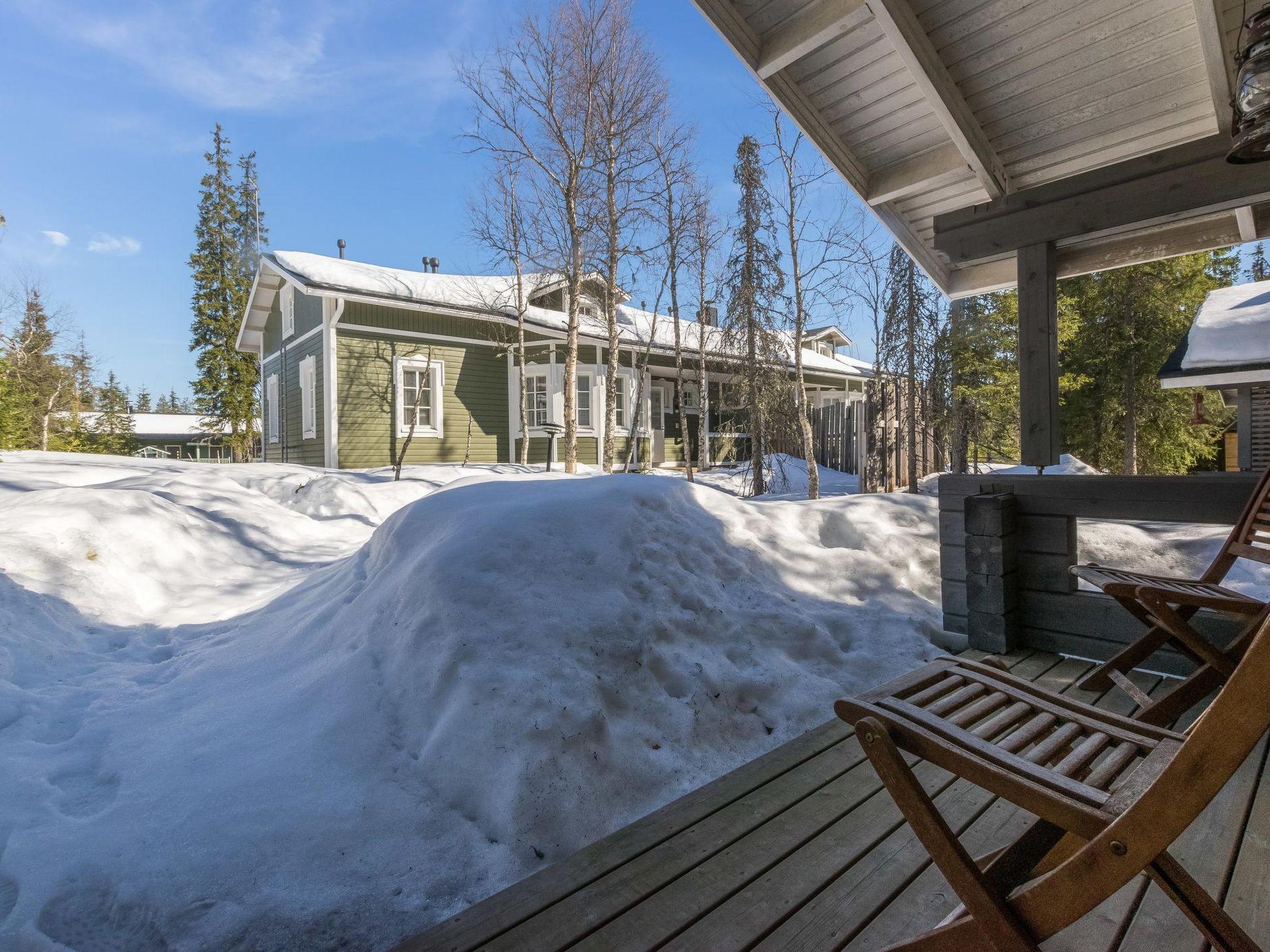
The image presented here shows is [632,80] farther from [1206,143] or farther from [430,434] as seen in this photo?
[1206,143]

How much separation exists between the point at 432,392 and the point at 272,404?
583 cm

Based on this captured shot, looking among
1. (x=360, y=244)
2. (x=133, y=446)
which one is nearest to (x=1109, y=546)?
(x=360, y=244)

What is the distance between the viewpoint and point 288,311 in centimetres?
1465

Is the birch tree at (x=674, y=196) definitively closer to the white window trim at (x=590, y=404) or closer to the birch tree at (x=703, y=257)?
the birch tree at (x=703, y=257)

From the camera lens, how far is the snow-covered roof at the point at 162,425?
2747 cm

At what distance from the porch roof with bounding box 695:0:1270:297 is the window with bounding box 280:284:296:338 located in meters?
14.0

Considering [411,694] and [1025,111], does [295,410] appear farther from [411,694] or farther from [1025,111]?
[1025,111]

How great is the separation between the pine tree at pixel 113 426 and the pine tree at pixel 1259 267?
49090 millimetres

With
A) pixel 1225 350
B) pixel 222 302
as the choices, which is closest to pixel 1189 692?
pixel 1225 350

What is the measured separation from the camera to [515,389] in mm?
14180

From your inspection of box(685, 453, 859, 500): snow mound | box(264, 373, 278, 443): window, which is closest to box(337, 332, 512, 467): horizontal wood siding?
box(685, 453, 859, 500): snow mound

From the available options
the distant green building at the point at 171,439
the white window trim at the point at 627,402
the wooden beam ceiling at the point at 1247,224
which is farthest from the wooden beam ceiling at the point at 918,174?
the distant green building at the point at 171,439

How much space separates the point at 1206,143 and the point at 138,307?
58.7 metres

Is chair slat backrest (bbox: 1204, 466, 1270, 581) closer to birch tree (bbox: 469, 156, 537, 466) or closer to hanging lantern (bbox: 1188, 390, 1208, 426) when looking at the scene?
birch tree (bbox: 469, 156, 537, 466)
